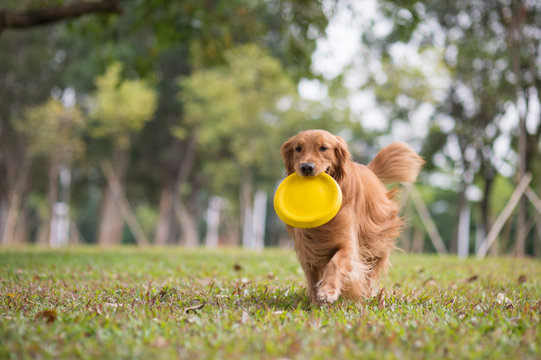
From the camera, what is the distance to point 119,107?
798 inches

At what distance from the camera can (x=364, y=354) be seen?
2375mm

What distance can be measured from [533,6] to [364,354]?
14.4m

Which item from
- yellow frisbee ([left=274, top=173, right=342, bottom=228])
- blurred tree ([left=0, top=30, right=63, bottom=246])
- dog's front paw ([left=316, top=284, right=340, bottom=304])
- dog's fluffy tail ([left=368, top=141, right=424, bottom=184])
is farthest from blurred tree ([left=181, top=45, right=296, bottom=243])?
dog's front paw ([left=316, top=284, right=340, bottom=304])

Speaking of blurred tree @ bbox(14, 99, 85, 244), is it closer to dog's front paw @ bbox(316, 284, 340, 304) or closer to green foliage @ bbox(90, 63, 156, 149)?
green foliage @ bbox(90, 63, 156, 149)

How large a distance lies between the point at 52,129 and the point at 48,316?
1911 centimetres

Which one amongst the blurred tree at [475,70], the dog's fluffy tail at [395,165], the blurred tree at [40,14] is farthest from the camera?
the blurred tree at [475,70]

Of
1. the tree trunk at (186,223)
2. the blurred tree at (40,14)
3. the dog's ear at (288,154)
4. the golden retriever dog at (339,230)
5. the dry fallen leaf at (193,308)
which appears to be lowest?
the tree trunk at (186,223)

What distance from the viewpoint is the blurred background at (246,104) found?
→ 11.0m

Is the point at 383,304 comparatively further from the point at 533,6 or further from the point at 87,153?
the point at 87,153

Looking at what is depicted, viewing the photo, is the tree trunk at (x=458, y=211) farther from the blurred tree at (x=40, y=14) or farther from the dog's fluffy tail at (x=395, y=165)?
the blurred tree at (x=40, y=14)

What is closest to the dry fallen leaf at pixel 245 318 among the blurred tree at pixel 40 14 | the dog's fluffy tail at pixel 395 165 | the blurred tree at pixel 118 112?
the dog's fluffy tail at pixel 395 165

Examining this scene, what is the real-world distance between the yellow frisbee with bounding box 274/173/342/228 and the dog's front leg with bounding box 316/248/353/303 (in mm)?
351

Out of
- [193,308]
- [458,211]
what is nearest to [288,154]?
[193,308]

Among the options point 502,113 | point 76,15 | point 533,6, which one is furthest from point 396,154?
point 502,113
